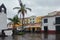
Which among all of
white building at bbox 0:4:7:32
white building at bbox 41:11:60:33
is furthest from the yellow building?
white building at bbox 0:4:7:32

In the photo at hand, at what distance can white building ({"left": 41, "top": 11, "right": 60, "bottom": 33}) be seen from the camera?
213 ft

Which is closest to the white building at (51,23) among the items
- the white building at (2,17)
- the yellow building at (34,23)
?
the yellow building at (34,23)

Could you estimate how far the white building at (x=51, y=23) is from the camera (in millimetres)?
64938

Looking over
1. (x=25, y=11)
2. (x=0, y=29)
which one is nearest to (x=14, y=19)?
(x=25, y=11)

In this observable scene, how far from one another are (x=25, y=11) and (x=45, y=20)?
37.0ft

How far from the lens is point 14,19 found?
54.0 m

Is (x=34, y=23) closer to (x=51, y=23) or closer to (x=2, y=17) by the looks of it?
(x=51, y=23)

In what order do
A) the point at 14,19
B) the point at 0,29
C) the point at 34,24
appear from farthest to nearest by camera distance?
1. the point at 34,24
2. the point at 14,19
3. the point at 0,29

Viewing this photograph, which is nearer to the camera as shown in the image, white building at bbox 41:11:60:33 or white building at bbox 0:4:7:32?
white building at bbox 0:4:7:32

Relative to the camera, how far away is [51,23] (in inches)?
2638

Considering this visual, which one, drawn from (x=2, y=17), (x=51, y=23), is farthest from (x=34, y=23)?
(x=2, y=17)

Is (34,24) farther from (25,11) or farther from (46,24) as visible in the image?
(25,11)

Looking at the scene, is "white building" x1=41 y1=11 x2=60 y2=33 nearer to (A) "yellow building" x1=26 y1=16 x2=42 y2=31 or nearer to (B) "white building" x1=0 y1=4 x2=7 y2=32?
(A) "yellow building" x1=26 y1=16 x2=42 y2=31

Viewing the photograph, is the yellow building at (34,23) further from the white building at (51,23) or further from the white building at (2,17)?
the white building at (2,17)
